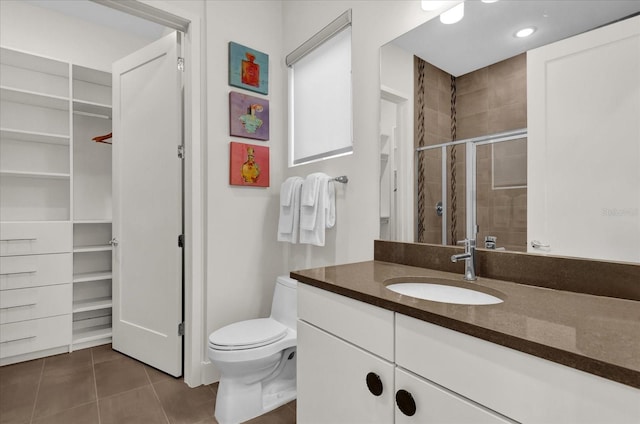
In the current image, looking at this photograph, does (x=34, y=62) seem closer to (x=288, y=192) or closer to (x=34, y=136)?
(x=34, y=136)

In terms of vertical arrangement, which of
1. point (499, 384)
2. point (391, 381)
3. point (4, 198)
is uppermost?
point (4, 198)

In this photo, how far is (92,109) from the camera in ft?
9.00

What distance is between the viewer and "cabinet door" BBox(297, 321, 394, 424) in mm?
906

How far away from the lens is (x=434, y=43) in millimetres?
1387

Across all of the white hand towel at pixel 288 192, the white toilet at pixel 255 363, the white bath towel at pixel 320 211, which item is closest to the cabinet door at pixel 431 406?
the white toilet at pixel 255 363

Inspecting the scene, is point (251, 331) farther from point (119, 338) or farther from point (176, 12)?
point (176, 12)

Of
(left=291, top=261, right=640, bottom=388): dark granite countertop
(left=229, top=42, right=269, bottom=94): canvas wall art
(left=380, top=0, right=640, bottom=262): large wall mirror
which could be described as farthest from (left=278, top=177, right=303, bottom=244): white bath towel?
(left=291, top=261, right=640, bottom=388): dark granite countertop

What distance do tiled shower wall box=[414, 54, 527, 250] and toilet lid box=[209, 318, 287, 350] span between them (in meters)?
0.92

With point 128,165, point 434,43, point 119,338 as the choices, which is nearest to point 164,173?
point 128,165

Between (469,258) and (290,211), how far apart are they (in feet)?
3.67

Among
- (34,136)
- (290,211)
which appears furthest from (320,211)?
(34,136)

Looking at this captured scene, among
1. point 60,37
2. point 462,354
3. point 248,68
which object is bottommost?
point 462,354

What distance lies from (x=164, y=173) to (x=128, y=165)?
0.44 meters

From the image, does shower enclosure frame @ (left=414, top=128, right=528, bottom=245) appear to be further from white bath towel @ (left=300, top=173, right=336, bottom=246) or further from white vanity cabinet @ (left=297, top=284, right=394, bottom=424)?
white bath towel @ (left=300, top=173, right=336, bottom=246)
